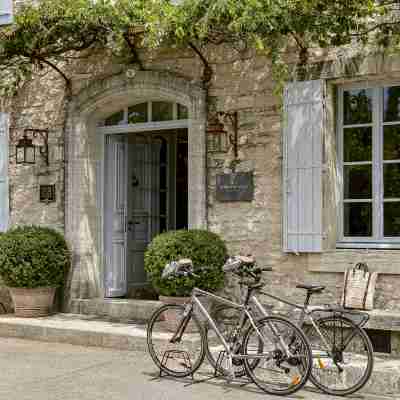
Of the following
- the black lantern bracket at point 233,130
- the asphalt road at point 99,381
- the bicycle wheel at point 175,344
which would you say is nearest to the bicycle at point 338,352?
the asphalt road at point 99,381

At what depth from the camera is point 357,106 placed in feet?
26.8

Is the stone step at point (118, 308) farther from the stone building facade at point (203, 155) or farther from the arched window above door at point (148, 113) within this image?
the arched window above door at point (148, 113)

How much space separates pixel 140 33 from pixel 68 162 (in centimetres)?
192

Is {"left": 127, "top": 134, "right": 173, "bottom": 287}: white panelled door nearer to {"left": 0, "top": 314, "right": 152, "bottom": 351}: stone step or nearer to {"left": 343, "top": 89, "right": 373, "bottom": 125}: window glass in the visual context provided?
{"left": 0, "top": 314, "right": 152, "bottom": 351}: stone step

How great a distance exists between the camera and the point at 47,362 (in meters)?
7.47

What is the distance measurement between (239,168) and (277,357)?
300cm

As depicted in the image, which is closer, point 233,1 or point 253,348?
point 253,348

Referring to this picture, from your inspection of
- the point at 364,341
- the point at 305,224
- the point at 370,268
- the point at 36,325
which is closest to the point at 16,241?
the point at 36,325

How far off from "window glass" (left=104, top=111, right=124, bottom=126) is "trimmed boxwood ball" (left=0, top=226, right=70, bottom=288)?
66.3 inches

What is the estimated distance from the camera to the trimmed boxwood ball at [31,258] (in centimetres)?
897

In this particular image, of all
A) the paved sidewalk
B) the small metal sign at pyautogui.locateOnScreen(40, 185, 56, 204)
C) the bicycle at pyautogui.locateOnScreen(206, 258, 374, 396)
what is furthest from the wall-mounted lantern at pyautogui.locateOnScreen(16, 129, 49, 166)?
the bicycle at pyautogui.locateOnScreen(206, 258, 374, 396)

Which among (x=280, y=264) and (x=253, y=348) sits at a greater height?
(x=280, y=264)

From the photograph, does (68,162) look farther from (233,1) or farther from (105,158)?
(233,1)

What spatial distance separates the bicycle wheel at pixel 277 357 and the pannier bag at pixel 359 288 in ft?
4.85
